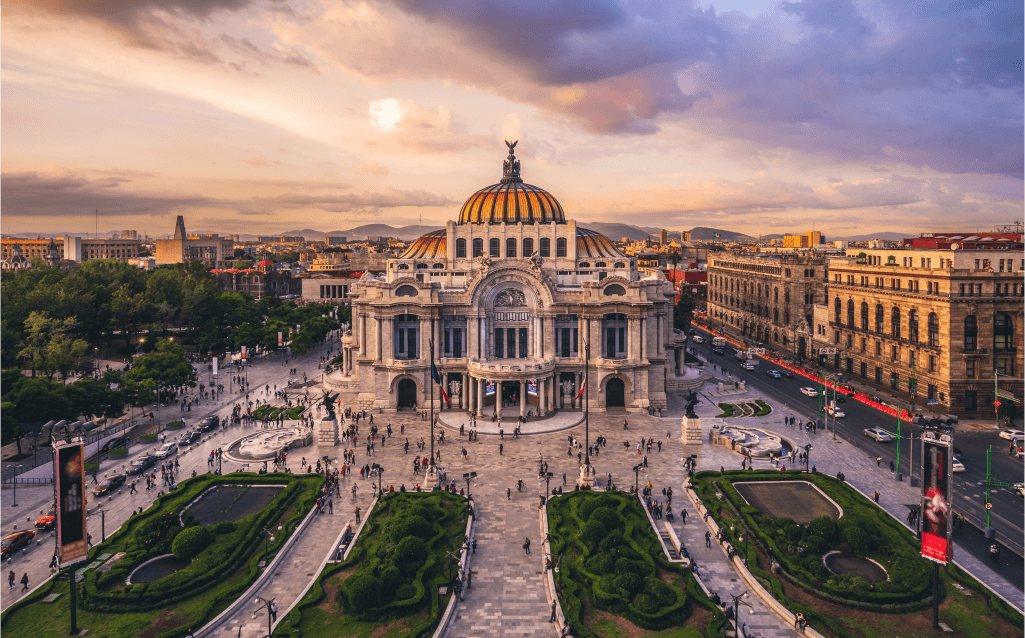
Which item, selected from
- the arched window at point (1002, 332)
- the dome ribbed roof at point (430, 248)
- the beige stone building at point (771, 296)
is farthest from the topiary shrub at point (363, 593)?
the beige stone building at point (771, 296)

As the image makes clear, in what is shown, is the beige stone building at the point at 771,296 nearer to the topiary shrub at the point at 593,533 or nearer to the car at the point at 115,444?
the topiary shrub at the point at 593,533

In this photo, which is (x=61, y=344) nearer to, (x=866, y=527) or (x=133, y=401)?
(x=133, y=401)

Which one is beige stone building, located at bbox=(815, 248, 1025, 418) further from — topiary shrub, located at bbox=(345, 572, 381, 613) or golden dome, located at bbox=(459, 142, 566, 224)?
topiary shrub, located at bbox=(345, 572, 381, 613)

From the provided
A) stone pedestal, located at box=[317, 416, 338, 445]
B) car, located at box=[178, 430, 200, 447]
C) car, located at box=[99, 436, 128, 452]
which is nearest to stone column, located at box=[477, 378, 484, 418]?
stone pedestal, located at box=[317, 416, 338, 445]

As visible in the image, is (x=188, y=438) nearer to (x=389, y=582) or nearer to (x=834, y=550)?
(x=389, y=582)

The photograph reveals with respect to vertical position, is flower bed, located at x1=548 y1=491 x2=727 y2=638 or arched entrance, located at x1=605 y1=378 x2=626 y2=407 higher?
arched entrance, located at x1=605 y1=378 x2=626 y2=407
